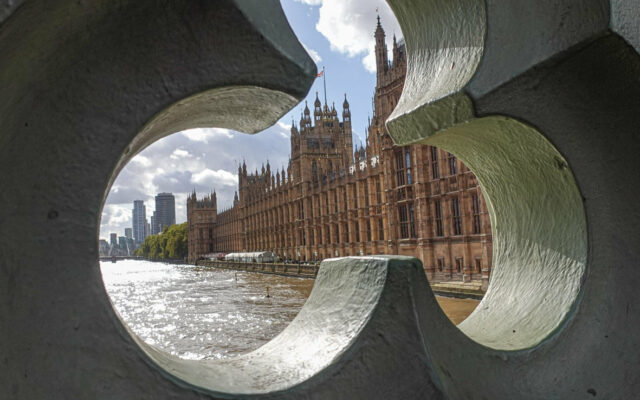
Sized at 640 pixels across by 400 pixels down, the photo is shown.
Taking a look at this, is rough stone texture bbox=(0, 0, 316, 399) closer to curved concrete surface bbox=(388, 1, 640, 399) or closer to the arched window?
curved concrete surface bbox=(388, 1, 640, 399)

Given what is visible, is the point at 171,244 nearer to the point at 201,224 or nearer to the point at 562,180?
the point at 201,224

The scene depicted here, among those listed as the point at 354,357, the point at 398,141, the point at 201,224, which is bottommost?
the point at 354,357

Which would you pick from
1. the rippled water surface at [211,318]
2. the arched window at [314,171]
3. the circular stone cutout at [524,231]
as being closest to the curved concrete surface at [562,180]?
the circular stone cutout at [524,231]

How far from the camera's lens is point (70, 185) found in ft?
2.27

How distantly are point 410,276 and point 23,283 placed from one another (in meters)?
0.69

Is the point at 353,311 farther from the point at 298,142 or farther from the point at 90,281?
the point at 298,142

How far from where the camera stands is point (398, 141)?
1.25 meters

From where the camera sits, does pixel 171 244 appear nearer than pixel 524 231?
No

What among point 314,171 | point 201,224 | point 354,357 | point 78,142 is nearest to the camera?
point 78,142

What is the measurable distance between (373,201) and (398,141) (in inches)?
1096

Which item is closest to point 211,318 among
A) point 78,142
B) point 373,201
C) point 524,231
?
point 373,201

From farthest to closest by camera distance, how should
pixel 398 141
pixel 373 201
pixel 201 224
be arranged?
pixel 201 224 < pixel 373 201 < pixel 398 141

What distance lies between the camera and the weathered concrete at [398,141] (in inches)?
25.8

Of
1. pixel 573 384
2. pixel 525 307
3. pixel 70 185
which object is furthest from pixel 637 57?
pixel 70 185
